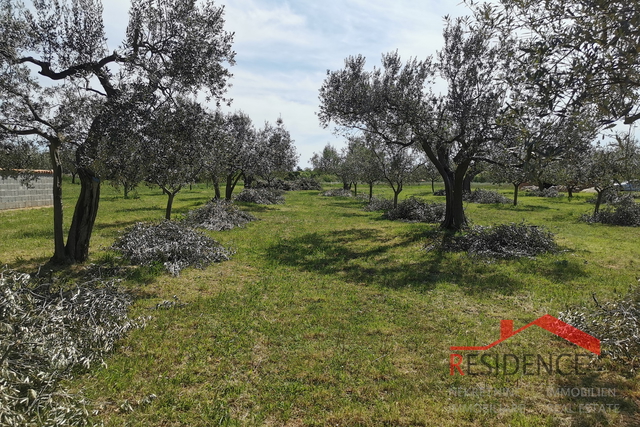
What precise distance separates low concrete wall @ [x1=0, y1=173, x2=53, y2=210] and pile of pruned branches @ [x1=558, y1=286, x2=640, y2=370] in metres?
25.4

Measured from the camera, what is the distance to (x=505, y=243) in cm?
1323

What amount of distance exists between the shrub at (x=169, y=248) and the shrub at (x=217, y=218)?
459 centimetres

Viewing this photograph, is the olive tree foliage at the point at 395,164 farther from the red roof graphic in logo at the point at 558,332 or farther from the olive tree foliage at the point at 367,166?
the red roof graphic in logo at the point at 558,332

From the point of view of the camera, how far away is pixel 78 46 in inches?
327

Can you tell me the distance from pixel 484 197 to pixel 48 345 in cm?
4122

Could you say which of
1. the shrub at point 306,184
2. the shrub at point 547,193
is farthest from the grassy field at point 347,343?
the shrub at point 306,184

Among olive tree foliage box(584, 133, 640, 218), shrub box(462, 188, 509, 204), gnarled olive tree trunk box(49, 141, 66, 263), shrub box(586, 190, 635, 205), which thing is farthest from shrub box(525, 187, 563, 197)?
gnarled olive tree trunk box(49, 141, 66, 263)

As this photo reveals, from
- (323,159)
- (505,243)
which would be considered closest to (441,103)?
(505,243)

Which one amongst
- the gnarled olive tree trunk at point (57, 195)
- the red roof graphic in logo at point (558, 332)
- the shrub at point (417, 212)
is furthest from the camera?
the shrub at point (417, 212)

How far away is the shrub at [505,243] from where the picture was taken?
496 inches

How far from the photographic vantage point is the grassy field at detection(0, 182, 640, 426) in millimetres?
4262

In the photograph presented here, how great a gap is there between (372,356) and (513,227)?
10767 mm

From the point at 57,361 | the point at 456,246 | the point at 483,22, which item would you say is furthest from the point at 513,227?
the point at 57,361

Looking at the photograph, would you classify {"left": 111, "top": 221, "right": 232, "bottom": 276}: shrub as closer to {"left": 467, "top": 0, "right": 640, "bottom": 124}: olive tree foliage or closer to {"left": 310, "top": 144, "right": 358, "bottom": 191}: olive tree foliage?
{"left": 467, "top": 0, "right": 640, "bottom": 124}: olive tree foliage
